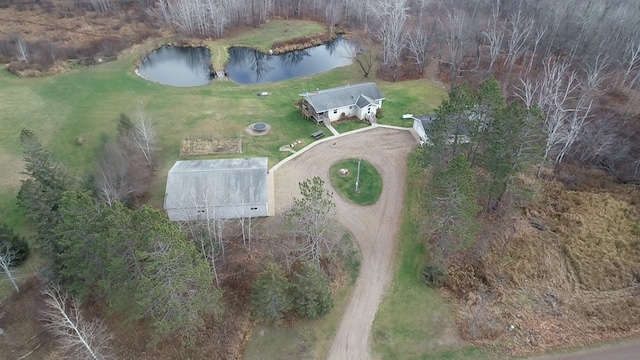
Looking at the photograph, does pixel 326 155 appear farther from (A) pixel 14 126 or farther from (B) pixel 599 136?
(A) pixel 14 126

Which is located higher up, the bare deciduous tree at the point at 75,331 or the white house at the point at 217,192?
the white house at the point at 217,192

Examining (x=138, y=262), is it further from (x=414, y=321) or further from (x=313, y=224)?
(x=414, y=321)

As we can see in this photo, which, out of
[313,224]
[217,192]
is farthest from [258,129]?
[313,224]

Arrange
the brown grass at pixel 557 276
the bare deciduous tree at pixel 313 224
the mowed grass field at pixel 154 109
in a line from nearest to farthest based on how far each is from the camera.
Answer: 1. the bare deciduous tree at pixel 313 224
2. the brown grass at pixel 557 276
3. the mowed grass field at pixel 154 109

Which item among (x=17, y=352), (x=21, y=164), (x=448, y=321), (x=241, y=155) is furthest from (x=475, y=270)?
(x=21, y=164)

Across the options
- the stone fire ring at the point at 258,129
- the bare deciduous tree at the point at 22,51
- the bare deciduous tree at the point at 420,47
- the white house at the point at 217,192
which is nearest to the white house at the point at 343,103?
the stone fire ring at the point at 258,129

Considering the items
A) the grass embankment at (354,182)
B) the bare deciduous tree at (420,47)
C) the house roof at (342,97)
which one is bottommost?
the grass embankment at (354,182)

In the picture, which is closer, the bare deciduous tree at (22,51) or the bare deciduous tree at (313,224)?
the bare deciduous tree at (313,224)

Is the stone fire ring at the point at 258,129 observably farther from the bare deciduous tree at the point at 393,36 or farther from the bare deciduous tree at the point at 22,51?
the bare deciduous tree at the point at 22,51
